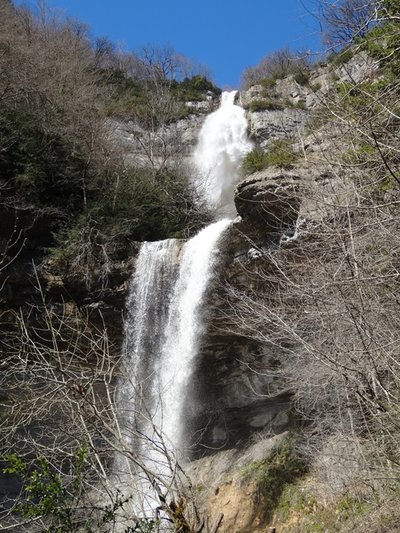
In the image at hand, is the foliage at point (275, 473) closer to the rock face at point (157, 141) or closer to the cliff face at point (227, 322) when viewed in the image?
the cliff face at point (227, 322)

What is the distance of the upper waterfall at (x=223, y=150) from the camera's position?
19667 mm

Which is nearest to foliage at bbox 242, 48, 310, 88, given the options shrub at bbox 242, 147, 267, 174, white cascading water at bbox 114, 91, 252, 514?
shrub at bbox 242, 147, 267, 174

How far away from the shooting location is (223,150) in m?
22.3

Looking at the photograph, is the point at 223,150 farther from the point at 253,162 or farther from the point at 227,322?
the point at 227,322

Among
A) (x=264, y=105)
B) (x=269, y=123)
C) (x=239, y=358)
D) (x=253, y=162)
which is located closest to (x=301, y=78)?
(x=264, y=105)

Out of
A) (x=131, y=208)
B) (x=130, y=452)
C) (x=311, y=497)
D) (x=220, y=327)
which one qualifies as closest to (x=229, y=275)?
(x=220, y=327)

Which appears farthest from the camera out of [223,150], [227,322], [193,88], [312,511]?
[193,88]

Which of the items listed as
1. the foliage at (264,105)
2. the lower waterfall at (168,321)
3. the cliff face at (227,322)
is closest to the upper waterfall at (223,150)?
the foliage at (264,105)

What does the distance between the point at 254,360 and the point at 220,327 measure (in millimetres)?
1055

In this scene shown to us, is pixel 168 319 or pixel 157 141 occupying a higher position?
pixel 157 141

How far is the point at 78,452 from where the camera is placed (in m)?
3.32

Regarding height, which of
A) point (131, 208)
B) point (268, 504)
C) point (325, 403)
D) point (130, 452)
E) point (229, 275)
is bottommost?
point (268, 504)

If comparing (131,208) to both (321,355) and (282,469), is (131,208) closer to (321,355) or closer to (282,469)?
(282,469)

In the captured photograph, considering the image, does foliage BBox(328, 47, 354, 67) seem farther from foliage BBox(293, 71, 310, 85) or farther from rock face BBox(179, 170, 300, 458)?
foliage BBox(293, 71, 310, 85)
